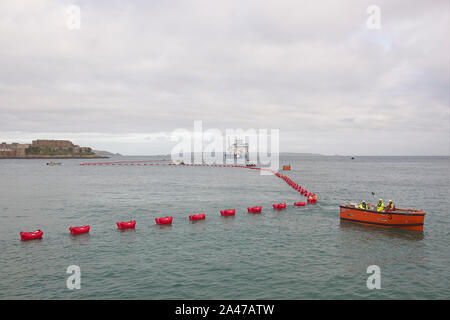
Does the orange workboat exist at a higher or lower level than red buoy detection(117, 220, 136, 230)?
higher

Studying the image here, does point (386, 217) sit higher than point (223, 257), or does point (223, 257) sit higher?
point (386, 217)

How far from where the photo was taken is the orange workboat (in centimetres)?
3238

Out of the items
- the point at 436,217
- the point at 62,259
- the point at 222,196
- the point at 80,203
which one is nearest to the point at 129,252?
the point at 62,259

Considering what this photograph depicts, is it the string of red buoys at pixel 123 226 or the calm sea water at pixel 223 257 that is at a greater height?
the string of red buoys at pixel 123 226

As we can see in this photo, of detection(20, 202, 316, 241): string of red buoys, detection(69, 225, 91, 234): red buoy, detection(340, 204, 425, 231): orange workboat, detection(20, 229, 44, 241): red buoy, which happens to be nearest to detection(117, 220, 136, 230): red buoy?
detection(20, 202, 316, 241): string of red buoys

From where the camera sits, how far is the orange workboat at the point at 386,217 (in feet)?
106

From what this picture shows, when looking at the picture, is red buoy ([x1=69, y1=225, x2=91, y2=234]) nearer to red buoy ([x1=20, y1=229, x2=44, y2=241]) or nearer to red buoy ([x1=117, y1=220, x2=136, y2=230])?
red buoy ([x1=20, y1=229, x2=44, y2=241])

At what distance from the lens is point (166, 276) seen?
2097 cm

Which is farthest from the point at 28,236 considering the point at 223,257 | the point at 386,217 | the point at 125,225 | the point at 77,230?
the point at 386,217

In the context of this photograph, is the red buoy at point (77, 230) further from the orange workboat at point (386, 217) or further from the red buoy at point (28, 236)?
the orange workboat at point (386, 217)

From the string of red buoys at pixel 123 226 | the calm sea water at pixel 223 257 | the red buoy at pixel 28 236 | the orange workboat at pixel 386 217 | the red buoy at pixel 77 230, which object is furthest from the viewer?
the orange workboat at pixel 386 217

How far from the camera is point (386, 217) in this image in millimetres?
33438

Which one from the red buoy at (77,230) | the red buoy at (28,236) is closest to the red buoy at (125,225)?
the red buoy at (77,230)

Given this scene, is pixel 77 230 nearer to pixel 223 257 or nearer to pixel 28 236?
pixel 28 236
